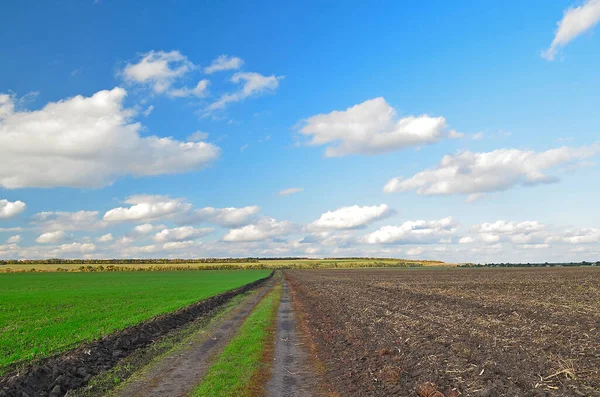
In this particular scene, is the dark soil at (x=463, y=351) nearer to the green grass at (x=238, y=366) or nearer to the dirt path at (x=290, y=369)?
the dirt path at (x=290, y=369)

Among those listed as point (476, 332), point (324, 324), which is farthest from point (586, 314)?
point (324, 324)

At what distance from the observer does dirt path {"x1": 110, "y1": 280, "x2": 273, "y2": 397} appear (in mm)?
11180

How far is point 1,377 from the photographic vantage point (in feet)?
40.8

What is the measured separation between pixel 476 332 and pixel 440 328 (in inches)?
65.3

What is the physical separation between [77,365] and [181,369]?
3.35m

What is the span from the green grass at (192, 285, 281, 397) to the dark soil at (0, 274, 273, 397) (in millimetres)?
3663

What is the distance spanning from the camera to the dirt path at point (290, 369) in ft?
36.3

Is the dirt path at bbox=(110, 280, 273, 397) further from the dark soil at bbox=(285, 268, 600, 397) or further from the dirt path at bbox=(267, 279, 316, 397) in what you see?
the dark soil at bbox=(285, 268, 600, 397)

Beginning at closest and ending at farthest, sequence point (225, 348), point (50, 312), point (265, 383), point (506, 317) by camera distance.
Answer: point (265, 383)
point (225, 348)
point (506, 317)
point (50, 312)

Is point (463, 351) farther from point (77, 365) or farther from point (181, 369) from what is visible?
point (77, 365)

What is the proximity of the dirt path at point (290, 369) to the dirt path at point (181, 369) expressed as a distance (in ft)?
7.20

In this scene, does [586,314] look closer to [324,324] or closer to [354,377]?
[324,324]

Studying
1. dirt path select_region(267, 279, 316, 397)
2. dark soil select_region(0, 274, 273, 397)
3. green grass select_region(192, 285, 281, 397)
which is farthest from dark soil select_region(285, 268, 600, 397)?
dark soil select_region(0, 274, 273, 397)

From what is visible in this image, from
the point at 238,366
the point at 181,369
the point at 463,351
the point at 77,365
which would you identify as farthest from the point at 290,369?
the point at 77,365
